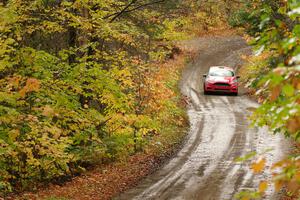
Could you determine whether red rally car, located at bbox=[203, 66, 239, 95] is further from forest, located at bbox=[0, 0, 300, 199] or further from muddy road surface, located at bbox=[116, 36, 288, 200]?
forest, located at bbox=[0, 0, 300, 199]

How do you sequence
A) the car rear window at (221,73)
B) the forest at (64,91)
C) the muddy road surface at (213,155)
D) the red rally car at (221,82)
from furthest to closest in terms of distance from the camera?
the car rear window at (221,73) < the red rally car at (221,82) < the muddy road surface at (213,155) < the forest at (64,91)

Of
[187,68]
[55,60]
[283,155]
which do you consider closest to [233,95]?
[187,68]

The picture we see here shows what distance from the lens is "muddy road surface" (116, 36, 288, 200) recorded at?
1215 centimetres

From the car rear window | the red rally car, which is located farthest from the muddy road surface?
the car rear window

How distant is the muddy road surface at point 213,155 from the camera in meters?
12.1

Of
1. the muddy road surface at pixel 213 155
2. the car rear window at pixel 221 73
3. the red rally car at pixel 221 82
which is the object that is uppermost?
the car rear window at pixel 221 73

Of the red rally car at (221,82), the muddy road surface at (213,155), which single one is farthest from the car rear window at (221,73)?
the muddy road surface at (213,155)

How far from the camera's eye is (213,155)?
16.2m

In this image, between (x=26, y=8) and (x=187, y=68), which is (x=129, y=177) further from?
(x=187, y=68)

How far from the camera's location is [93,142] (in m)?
13.7

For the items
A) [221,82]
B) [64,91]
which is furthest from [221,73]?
[64,91]

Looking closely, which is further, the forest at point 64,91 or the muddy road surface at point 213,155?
the muddy road surface at point 213,155

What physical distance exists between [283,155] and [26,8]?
33.2 ft

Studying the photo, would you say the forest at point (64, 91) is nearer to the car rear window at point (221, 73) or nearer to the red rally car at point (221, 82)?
the red rally car at point (221, 82)
